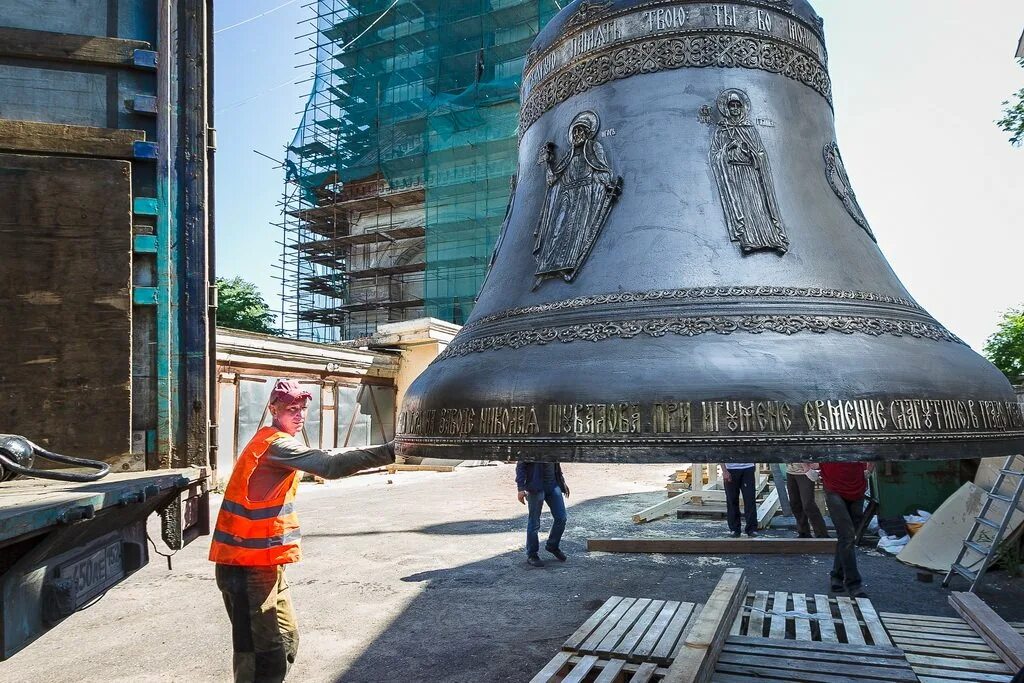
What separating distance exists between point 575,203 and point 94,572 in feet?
8.13

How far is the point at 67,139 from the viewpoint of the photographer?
3322 mm

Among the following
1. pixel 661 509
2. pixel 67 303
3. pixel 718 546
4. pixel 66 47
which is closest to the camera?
pixel 67 303

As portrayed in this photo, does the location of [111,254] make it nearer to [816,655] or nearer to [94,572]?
[94,572]

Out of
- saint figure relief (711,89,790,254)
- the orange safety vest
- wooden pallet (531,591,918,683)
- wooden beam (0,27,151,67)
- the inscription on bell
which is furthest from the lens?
the orange safety vest

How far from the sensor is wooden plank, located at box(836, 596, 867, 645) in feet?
12.3

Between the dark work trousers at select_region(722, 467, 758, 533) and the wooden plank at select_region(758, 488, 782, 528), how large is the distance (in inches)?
17.8

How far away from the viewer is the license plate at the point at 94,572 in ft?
8.48

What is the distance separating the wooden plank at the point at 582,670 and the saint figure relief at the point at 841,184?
248cm

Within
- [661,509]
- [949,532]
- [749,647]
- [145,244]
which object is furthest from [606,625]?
[661,509]

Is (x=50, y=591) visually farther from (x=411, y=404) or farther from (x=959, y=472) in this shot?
(x=959, y=472)

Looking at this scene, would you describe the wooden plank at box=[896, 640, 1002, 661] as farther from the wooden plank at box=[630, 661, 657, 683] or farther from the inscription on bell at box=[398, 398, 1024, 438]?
the inscription on bell at box=[398, 398, 1024, 438]

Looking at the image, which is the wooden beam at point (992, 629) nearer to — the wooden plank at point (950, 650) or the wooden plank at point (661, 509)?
the wooden plank at point (950, 650)

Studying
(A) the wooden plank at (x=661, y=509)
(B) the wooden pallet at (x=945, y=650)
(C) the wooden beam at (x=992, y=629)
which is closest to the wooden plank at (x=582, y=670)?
(B) the wooden pallet at (x=945, y=650)

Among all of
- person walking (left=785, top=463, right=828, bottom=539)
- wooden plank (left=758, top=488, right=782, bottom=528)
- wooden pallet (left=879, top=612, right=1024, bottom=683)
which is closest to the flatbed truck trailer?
wooden pallet (left=879, top=612, right=1024, bottom=683)
